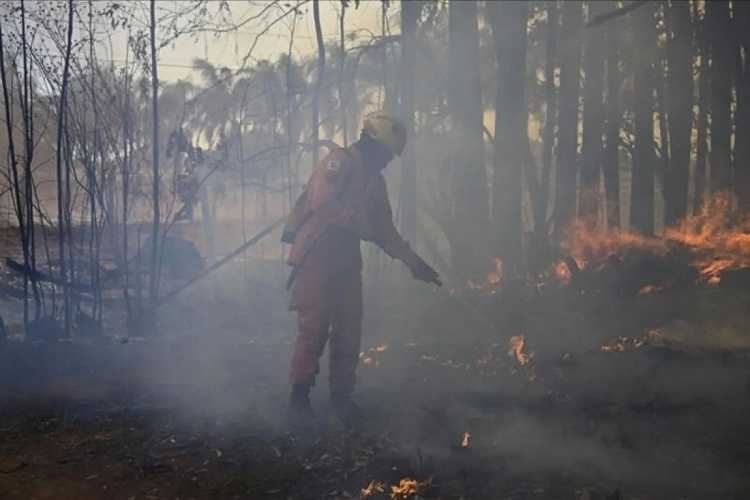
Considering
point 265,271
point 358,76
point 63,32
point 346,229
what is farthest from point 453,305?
point 358,76

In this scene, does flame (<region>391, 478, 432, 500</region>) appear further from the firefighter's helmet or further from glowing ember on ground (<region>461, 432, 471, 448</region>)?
the firefighter's helmet

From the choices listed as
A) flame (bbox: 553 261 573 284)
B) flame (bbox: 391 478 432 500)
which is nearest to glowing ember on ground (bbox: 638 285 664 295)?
flame (bbox: 553 261 573 284)

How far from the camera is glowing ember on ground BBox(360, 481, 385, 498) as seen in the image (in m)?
3.39

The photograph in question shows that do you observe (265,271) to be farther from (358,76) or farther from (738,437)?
(738,437)

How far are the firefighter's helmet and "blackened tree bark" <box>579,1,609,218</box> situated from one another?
27.1 ft

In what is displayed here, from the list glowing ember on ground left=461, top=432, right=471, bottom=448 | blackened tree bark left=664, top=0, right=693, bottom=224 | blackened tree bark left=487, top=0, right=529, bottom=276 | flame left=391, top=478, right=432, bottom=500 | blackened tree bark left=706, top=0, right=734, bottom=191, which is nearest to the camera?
flame left=391, top=478, right=432, bottom=500

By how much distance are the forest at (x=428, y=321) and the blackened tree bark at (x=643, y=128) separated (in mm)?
71

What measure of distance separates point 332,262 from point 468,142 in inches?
206

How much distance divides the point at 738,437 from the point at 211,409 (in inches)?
133

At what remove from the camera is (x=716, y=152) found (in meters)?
11.5

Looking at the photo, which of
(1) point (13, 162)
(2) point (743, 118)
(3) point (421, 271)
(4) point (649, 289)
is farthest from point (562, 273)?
(1) point (13, 162)

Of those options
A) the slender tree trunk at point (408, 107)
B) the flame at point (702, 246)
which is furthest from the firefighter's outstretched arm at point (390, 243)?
the slender tree trunk at point (408, 107)

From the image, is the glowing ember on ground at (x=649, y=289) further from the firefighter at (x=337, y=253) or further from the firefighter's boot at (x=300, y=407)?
the firefighter's boot at (x=300, y=407)

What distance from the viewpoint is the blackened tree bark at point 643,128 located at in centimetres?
1274
